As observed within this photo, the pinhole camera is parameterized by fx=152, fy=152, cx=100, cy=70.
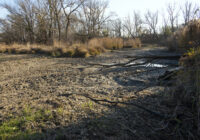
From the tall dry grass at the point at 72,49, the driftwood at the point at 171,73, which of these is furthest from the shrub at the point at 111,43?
the driftwood at the point at 171,73

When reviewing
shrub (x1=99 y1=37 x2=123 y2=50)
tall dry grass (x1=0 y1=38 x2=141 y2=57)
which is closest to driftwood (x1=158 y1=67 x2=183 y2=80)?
tall dry grass (x1=0 y1=38 x2=141 y2=57)

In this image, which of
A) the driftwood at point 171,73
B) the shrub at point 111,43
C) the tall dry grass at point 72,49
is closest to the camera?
the driftwood at point 171,73

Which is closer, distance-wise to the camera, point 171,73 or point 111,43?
point 171,73

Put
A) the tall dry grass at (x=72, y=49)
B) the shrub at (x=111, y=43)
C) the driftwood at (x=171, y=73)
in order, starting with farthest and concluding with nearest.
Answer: the shrub at (x=111, y=43) < the tall dry grass at (x=72, y=49) < the driftwood at (x=171, y=73)

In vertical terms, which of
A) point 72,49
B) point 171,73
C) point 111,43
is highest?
point 111,43

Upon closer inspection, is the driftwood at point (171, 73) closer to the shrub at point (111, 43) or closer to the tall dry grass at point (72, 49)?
the tall dry grass at point (72, 49)

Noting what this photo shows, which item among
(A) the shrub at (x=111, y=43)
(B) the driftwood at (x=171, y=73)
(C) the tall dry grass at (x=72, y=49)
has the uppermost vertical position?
(A) the shrub at (x=111, y=43)

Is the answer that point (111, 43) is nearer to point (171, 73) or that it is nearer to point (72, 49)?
point (72, 49)

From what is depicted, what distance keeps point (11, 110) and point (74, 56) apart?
764 cm

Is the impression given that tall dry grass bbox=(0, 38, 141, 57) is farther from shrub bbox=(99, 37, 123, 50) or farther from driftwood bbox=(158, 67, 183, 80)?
driftwood bbox=(158, 67, 183, 80)

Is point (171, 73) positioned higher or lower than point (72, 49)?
lower

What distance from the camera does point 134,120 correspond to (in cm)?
184

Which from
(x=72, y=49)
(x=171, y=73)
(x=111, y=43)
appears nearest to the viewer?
(x=171, y=73)

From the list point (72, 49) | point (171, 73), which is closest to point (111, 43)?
point (72, 49)
